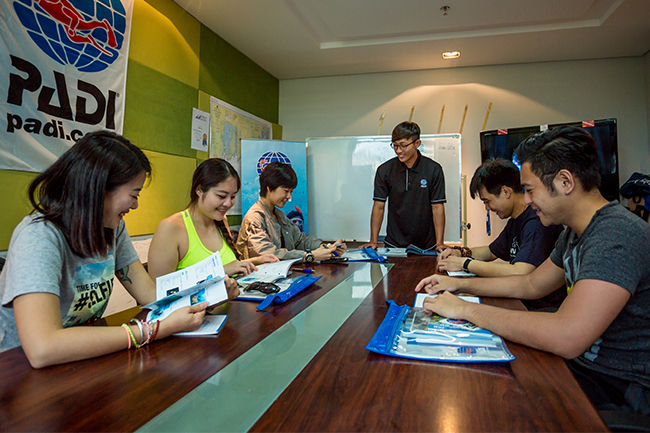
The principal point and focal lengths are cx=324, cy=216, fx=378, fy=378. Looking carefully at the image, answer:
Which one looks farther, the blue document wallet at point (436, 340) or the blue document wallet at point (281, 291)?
the blue document wallet at point (281, 291)

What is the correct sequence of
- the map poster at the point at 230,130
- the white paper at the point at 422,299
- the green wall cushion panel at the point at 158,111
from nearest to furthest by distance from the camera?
the white paper at the point at 422,299, the green wall cushion panel at the point at 158,111, the map poster at the point at 230,130

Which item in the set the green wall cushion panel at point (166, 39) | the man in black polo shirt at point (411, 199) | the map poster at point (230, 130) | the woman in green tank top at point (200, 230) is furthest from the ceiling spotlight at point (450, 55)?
the woman in green tank top at point (200, 230)

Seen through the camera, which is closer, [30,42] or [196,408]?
[196,408]

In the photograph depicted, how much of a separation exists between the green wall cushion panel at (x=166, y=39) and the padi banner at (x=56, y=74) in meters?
0.15

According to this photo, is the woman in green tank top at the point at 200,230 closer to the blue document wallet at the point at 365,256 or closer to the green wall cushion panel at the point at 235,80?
the blue document wallet at the point at 365,256

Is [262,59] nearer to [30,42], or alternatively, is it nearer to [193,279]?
[30,42]

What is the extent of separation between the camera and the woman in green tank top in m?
1.68

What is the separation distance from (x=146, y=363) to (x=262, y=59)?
157 inches

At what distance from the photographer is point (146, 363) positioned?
813 millimetres

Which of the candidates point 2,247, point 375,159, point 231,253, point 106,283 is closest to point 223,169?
point 231,253

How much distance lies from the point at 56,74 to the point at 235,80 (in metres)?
2.02

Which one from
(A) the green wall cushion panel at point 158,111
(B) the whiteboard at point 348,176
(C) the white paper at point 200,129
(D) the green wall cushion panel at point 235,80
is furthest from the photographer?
(B) the whiteboard at point 348,176

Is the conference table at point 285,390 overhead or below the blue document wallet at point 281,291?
below

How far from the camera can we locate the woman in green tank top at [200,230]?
1.68m
